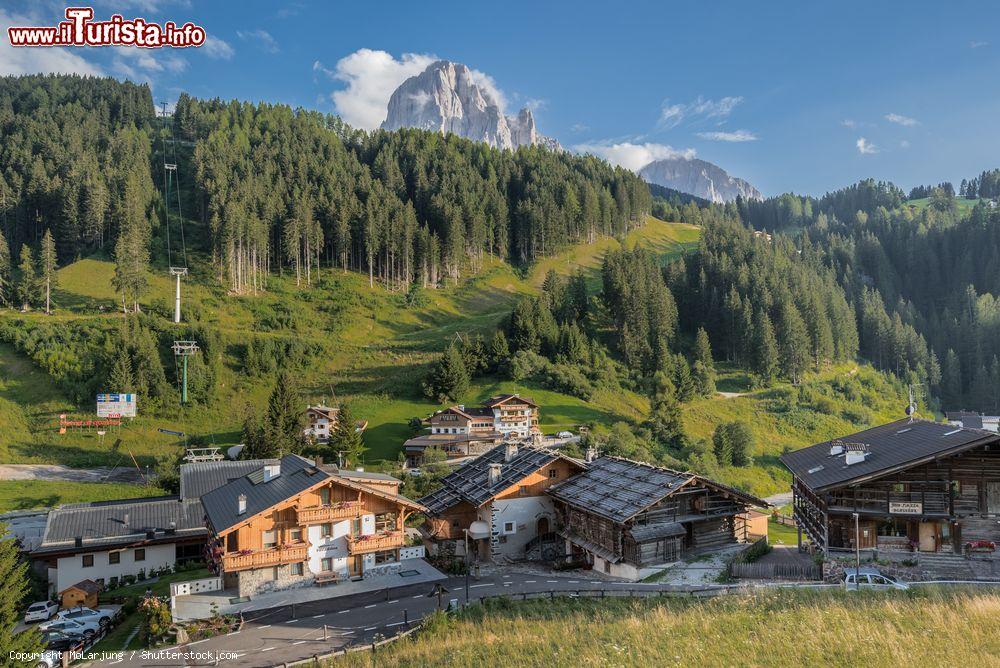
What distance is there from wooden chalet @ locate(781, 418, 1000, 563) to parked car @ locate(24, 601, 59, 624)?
41.5m

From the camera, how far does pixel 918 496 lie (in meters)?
31.3

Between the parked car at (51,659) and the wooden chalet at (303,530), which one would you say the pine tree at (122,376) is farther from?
the parked car at (51,659)

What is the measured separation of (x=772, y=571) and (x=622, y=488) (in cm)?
987

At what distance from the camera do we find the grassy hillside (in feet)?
232

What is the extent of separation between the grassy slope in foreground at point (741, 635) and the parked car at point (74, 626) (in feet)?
50.7

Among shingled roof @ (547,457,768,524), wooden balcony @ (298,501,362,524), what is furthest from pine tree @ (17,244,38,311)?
shingled roof @ (547,457,768,524)

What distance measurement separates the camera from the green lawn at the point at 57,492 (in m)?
55.2

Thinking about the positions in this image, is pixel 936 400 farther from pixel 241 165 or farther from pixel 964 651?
pixel 241 165

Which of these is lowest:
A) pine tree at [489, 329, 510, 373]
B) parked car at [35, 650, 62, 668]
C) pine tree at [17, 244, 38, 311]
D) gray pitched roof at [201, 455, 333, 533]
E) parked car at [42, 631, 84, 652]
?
parked car at [42, 631, 84, 652]

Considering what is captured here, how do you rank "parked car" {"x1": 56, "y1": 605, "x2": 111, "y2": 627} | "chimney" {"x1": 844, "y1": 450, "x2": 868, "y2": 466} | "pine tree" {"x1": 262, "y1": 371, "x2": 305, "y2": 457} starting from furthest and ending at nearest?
"pine tree" {"x1": 262, "y1": 371, "x2": 305, "y2": 457}, "chimney" {"x1": 844, "y1": 450, "x2": 868, "y2": 466}, "parked car" {"x1": 56, "y1": 605, "x2": 111, "y2": 627}

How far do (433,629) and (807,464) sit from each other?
25.6 meters

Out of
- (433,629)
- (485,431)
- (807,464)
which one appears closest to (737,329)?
(485,431)

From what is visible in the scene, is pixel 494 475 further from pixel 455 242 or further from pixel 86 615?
pixel 455 242

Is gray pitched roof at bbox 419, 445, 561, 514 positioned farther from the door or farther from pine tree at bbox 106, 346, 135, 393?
pine tree at bbox 106, 346, 135, 393
